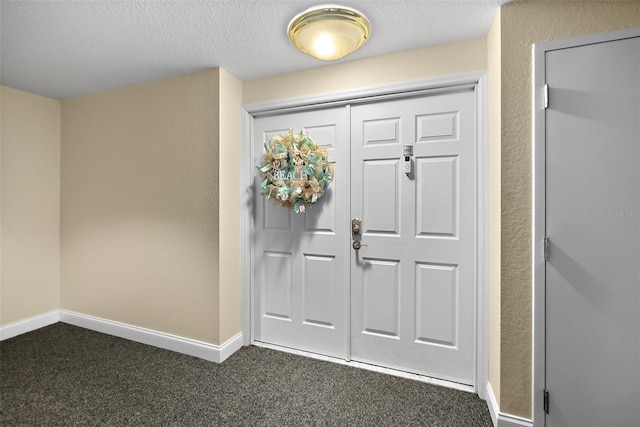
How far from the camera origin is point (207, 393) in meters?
1.90

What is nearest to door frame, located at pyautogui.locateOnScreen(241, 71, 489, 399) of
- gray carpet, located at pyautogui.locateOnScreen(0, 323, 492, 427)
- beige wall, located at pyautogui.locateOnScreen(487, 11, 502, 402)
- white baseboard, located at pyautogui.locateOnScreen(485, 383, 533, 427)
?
beige wall, located at pyautogui.locateOnScreen(487, 11, 502, 402)

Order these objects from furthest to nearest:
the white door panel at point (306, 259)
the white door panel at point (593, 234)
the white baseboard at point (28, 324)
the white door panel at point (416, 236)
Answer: the white baseboard at point (28, 324) → the white door panel at point (306, 259) → the white door panel at point (416, 236) → the white door panel at point (593, 234)

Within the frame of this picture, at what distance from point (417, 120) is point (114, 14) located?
1949 mm

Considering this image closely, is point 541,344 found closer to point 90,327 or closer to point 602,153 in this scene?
point 602,153

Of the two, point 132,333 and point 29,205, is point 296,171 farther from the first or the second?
point 29,205

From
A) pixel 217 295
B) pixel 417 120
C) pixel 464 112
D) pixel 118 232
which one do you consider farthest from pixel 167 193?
pixel 464 112

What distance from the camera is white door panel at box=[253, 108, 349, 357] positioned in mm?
2309

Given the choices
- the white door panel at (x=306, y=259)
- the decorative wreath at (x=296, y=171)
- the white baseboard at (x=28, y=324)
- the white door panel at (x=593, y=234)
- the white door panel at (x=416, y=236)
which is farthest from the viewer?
the white baseboard at (x=28, y=324)

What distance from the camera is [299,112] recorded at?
2410 mm


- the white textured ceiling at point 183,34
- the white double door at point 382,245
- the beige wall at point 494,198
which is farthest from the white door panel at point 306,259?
the beige wall at point 494,198

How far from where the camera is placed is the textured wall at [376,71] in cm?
191

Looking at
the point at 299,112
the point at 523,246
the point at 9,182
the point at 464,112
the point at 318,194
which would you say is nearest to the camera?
the point at 523,246

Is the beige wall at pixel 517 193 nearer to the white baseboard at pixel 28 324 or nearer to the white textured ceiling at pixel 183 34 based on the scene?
the white textured ceiling at pixel 183 34

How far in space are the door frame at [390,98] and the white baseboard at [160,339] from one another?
24 centimetres
